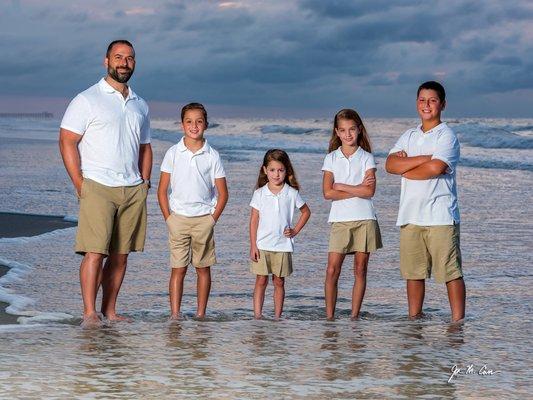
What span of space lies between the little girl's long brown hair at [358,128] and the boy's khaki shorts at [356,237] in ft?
1.84

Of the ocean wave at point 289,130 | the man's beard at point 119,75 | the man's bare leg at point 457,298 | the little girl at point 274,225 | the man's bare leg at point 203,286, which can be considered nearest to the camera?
the man's beard at point 119,75

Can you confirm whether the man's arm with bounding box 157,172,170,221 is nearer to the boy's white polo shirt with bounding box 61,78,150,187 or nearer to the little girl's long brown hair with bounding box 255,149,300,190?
the boy's white polo shirt with bounding box 61,78,150,187

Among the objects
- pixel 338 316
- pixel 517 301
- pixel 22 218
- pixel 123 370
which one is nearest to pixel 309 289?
pixel 338 316

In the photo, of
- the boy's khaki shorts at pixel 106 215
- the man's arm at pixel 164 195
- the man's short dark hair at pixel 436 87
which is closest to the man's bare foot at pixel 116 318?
the boy's khaki shorts at pixel 106 215

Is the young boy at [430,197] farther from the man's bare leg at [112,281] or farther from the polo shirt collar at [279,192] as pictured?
→ the man's bare leg at [112,281]

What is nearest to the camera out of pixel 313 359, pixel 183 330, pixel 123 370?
pixel 123 370

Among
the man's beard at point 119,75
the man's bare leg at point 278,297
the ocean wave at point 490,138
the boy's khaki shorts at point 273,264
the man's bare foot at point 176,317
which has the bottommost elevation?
the man's bare foot at point 176,317

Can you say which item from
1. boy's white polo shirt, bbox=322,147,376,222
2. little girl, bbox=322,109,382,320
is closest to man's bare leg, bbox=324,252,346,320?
little girl, bbox=322,109,382,320

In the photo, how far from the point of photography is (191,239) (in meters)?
7.11

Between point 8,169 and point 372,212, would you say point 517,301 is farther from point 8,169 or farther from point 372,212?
point 8,169

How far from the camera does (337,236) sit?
283 inches

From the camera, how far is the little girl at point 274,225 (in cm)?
721

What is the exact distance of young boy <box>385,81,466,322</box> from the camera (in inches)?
267

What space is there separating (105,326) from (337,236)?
1781 mm
